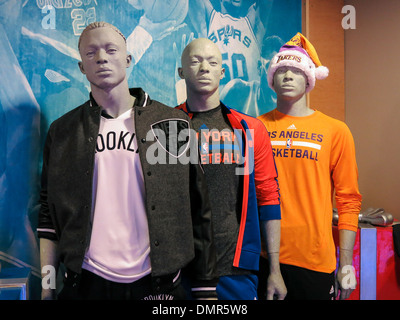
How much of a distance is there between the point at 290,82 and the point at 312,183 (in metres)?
0.53

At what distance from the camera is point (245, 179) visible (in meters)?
1.88

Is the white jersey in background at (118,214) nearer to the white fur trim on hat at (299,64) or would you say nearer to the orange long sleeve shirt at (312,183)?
the orange long sleeve shirt at (312,183)

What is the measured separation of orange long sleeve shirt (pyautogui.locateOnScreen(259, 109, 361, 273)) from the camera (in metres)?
2.12

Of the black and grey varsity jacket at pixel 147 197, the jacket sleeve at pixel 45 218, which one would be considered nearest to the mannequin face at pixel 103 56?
the black and grey varsity jacket at pixel 147 197

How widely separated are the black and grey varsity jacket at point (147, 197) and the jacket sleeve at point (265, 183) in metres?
0.41

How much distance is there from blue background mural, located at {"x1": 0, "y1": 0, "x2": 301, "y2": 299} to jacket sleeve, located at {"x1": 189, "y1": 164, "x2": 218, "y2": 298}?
873mm

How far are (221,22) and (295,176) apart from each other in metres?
1.05

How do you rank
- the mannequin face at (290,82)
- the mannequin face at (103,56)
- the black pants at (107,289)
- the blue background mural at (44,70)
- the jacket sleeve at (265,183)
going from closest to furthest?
the black pants at (107,289) → the mannequin face at (103,56) → the jacket sleeve at (265,183) → the blue background mural at (44,70) → the mannequin face at (290,82)

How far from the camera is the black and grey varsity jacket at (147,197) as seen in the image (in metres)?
1.53

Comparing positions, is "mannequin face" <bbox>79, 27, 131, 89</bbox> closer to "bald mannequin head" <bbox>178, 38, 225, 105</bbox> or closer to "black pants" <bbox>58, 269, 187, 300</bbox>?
"bald mannequin head" <bbox>178, 38, 225, 105</bbox>

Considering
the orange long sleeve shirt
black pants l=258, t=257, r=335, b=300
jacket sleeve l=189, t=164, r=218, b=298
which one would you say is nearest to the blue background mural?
the orange long sleeve shirt

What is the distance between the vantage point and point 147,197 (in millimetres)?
1536
